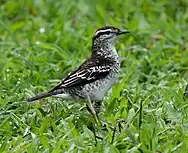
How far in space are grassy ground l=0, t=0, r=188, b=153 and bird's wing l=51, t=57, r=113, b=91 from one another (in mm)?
284

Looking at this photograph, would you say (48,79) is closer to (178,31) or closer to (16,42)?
(16,42)

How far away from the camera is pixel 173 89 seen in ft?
32.9

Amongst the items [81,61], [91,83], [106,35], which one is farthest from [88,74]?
[81,61]

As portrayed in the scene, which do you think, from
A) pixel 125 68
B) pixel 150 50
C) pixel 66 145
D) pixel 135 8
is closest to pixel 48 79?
pixel 125 68

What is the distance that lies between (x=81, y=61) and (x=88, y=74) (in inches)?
75.2

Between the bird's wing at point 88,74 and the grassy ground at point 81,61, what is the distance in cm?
28

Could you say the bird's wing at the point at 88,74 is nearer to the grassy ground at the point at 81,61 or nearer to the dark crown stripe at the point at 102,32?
the grassy ground at the point at 81,61

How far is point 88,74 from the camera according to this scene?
9.52 m

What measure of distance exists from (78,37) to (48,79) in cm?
184

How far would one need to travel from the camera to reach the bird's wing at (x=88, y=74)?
372 inches

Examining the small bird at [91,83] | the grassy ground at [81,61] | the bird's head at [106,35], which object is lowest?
the grassy ground at [81,61]

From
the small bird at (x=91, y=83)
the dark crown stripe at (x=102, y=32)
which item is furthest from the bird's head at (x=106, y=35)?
the small bird at (x=91, y=83)

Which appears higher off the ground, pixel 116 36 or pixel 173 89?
pixel 116 36

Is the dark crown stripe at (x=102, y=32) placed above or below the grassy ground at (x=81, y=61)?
above
